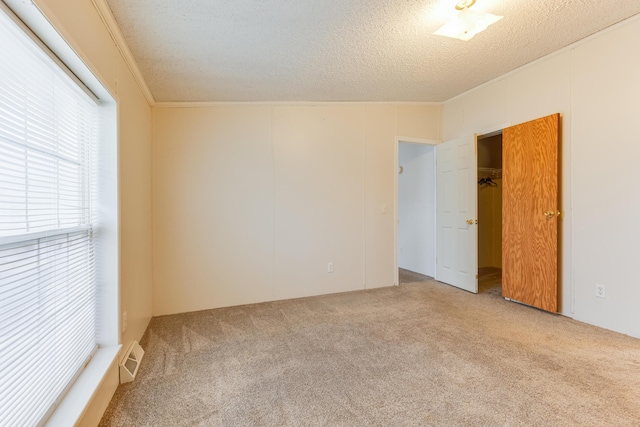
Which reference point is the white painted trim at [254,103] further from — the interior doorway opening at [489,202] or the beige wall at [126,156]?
the interior doorway opening at [489,202]

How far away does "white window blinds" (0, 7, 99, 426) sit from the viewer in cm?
108

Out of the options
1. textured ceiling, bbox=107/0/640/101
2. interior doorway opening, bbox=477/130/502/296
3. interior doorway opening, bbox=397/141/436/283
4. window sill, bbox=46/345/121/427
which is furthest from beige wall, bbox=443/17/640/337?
window sill, bbox=46/345/121/427

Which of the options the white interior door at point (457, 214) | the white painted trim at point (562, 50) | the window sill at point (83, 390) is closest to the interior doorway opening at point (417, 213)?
the white interior door at point (457, 214)

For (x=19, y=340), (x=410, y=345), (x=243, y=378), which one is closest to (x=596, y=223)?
(x=410, y=345)

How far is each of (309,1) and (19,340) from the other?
2.42 m

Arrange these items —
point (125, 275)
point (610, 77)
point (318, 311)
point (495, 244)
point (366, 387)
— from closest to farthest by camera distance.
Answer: point (366, 387) → point (125, 275) → point (610, 77) → point (318, 311) → point (495, 244)

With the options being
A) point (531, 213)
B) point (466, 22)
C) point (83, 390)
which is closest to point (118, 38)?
point (83, 390)

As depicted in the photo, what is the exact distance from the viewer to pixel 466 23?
83.1 inches

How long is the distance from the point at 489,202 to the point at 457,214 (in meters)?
1.92

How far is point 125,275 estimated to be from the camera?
85.2 inches

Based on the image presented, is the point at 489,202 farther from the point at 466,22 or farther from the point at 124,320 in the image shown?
the point at 124,320

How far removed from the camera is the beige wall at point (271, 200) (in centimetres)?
336

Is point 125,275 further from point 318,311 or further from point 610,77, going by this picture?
point 610,77

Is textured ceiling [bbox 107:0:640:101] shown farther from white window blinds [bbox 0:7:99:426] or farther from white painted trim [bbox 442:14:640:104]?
white window blinds [bbox 0:7:99:426]
